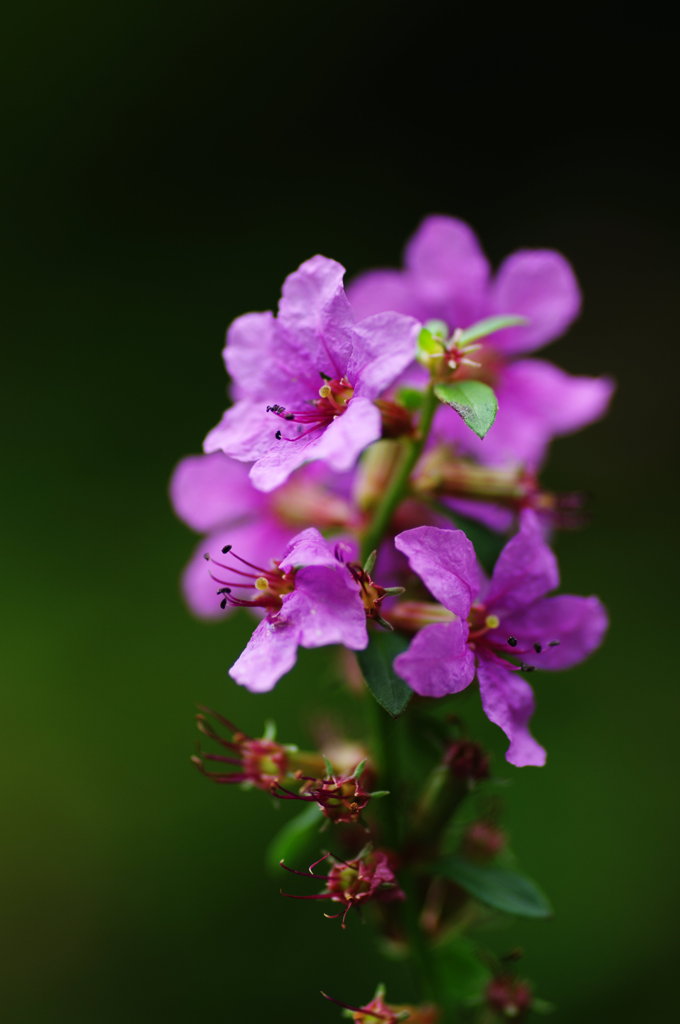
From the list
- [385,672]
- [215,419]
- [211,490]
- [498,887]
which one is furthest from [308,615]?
[215,419]

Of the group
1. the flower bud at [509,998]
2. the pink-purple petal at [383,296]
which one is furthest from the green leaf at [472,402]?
the flower bud at [509,998]

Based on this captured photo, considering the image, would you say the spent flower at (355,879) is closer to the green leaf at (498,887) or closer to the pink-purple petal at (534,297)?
the green leaf at (498,887)

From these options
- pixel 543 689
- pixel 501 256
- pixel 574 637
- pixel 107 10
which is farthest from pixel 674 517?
pixel 107 10

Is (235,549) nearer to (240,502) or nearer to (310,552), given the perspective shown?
(240,502)

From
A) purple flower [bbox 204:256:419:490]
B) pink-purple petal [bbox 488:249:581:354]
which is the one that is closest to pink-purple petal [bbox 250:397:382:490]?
purple flower [bbox 204:256:419:490]

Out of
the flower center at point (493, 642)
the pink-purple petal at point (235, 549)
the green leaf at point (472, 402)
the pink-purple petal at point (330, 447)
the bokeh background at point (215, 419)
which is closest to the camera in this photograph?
the pink-purple petal at point (330, 447)

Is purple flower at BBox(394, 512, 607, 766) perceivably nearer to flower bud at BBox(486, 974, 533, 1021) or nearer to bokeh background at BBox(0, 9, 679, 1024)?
flower bud at BBox(486, 974, 533, 1021)
